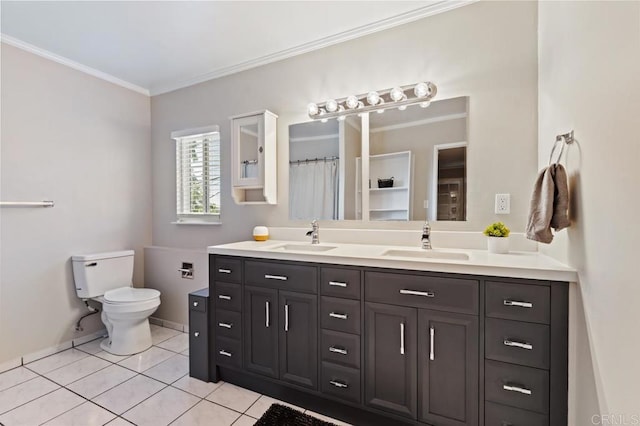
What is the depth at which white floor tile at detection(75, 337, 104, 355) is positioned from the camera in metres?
2.46

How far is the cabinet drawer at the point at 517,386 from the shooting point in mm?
1220

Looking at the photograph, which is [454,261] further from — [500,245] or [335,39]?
[335,39]

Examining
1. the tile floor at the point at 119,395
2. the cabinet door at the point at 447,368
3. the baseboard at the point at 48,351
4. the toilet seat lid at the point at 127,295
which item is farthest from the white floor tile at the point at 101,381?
the cabinet door at the point at 447,368

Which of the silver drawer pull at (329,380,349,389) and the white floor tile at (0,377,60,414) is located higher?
the silver drawer pull at (329,380,349,389)

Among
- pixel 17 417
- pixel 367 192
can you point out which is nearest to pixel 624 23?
pixel 367 192

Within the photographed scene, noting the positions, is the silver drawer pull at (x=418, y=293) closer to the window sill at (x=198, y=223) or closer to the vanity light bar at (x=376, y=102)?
the vanity light bar at (x=376, y=102)

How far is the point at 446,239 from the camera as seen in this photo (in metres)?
1.88

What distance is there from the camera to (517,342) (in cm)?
126

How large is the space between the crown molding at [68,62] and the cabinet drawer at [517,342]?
3437 mm

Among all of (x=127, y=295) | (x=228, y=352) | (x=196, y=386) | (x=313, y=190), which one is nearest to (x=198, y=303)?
(x=228, y=352)

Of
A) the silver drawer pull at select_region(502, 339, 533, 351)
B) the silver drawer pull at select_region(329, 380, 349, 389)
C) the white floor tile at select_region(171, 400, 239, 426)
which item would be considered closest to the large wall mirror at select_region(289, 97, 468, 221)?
the silver drawer pull at select_region(502, 339, 533, 351)

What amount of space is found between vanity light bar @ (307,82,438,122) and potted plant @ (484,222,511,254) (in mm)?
858

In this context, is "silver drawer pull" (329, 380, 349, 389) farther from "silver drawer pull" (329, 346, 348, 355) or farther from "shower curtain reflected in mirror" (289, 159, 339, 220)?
"shower curtain reflected in mirror" (289, 159, 339, 220)

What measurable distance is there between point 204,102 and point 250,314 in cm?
200
